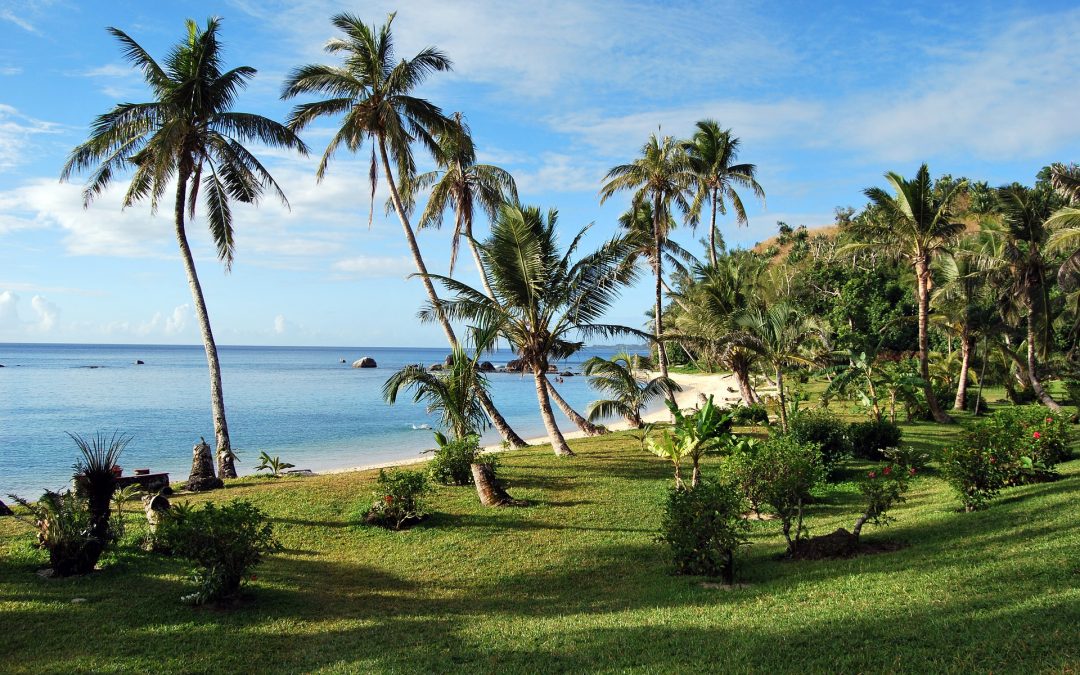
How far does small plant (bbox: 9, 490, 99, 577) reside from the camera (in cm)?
777

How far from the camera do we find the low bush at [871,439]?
1548 cm

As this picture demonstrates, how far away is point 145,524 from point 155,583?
2.90 m

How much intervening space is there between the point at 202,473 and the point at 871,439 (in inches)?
568

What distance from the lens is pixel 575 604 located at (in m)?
7.25

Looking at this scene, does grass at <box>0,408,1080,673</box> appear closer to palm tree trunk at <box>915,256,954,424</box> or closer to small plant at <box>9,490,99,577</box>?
small plant at <box>9,490,99,577</box>

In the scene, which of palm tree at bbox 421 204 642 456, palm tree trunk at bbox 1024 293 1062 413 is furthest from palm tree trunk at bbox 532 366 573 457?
palm tree trunk at bbox 1024 293 1062 413

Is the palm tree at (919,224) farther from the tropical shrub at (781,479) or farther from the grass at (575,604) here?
the tropical shrub at (781,479)

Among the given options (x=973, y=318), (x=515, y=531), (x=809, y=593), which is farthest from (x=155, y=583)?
(x=973, y=318)

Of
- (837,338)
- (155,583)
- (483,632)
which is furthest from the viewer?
(837,338)

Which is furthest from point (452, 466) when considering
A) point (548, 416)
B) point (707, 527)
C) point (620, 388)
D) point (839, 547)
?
point (620, 388)

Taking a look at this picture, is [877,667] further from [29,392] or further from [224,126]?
[29,392]

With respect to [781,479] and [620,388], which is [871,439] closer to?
[620,388]

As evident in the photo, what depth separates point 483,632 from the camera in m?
6.34

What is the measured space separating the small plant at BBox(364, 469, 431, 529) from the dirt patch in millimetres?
5809
